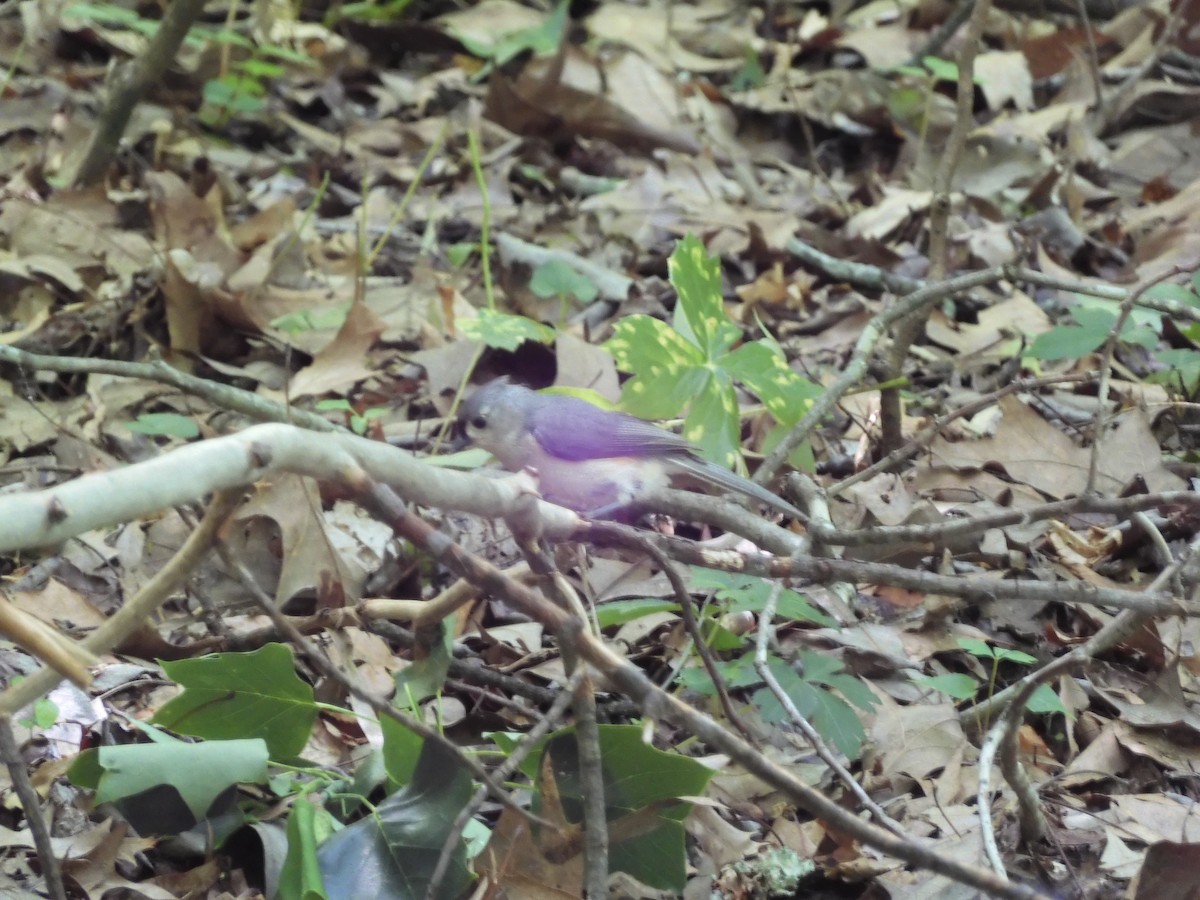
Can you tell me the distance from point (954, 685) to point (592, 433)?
1469mm

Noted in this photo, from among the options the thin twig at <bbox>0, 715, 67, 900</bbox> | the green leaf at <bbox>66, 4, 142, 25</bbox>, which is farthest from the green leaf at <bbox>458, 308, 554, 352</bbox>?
the green leaf at <bbox>66, 4, 142, 25</bbox>

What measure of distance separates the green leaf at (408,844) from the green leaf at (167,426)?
6.90ft

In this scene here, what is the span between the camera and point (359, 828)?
2.27m

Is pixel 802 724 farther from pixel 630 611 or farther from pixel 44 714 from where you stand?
pixel 44 714

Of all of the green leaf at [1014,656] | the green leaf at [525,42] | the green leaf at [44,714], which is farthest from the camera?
the green leaf at [525,42]

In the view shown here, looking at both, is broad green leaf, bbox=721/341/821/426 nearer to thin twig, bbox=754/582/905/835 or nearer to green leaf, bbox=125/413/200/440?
thin twig, bbox=754/582/905/835

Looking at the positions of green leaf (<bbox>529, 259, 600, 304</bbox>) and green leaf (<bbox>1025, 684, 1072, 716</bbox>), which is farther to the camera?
green leaf (<bbox>529, 259, 600, 304</bbox>)

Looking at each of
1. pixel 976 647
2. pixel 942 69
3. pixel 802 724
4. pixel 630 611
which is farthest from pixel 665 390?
pixel 942 69

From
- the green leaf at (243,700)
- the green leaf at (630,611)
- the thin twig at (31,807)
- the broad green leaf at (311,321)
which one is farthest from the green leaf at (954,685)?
the broad green leaf at (311,321)

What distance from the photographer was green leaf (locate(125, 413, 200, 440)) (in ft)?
12.9

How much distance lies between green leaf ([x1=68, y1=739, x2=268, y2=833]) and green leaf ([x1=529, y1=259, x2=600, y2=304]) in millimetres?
2969

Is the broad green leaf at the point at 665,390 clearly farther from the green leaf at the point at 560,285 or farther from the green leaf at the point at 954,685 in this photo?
the green leaf at the point at 560,285

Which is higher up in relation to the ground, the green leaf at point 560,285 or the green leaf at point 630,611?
the green leaf at point 630,611

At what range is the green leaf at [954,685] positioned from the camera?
292 centimetres
